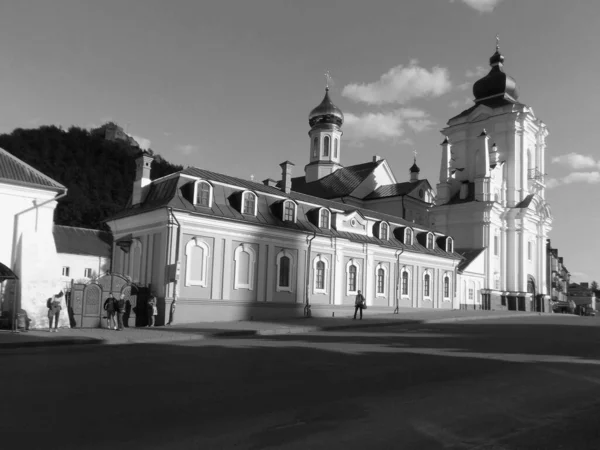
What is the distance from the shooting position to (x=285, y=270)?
30.3 meters

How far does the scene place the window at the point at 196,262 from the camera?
26234 millimetres

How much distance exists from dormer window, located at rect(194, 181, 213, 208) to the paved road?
1251 centimetres

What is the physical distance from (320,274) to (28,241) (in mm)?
15492

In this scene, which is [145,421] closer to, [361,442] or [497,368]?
[361,442]

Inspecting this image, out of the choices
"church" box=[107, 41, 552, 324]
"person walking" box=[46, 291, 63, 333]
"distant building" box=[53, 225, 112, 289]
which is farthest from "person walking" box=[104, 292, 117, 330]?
"distant building" box=[53, 225, 112, 289]

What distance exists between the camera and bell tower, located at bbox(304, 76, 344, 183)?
66.2 m

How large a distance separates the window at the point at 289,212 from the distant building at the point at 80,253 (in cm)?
2430

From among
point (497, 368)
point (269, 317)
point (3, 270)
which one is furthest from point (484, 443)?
point (269, 317)

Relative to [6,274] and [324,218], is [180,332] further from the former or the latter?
[324,218]

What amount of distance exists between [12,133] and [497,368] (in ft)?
358

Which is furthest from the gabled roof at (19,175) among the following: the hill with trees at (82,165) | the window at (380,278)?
the hill with trees at (82,165)

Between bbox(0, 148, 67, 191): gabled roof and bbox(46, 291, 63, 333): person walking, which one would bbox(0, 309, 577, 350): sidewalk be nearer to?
bbox(46, 291, 63, 333): person walking

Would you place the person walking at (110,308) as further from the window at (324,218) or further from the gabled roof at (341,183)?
the gabled roof at (341,183)

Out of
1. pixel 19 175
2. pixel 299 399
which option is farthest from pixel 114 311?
pixel 299 399
